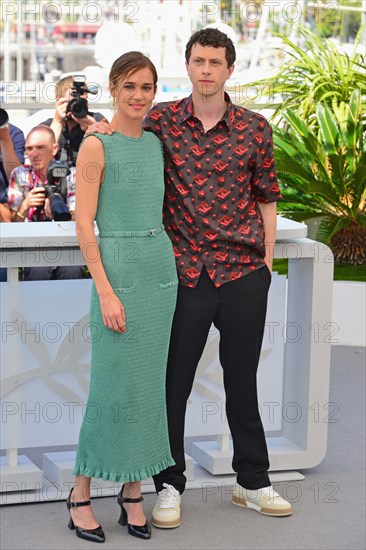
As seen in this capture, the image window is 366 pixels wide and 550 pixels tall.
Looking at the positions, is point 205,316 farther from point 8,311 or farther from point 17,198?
point 17,198

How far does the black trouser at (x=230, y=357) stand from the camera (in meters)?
4.61

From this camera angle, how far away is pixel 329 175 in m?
8.68

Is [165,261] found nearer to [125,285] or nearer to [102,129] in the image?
[125,285]

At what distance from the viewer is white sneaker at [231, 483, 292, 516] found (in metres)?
4.86

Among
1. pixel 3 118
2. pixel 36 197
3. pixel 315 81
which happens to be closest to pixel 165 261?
pixel 36 197

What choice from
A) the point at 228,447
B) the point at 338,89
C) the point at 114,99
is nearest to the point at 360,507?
the point at 228,447

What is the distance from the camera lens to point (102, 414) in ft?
14.6

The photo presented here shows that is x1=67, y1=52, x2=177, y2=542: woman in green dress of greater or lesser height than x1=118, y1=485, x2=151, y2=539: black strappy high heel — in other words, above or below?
above

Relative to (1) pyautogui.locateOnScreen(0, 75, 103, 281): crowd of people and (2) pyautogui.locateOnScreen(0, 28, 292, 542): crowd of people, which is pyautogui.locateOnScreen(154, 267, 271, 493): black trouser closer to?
(2) pyautogui.locateOnScreen(0, 28, 292, 542): crowd of people

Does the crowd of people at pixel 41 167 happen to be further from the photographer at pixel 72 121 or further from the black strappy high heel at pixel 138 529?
the black strappy high heel at pixel 138 529

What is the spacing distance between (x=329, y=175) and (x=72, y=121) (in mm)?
2118

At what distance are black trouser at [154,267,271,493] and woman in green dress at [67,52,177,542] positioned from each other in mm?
147

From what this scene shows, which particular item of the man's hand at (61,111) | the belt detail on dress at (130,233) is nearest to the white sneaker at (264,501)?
the belt detail on dress at (130,233)

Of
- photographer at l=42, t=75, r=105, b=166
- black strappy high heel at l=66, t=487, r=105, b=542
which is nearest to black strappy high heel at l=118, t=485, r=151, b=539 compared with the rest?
black strappy high heel at l=66, t=487, r=105, b=542
